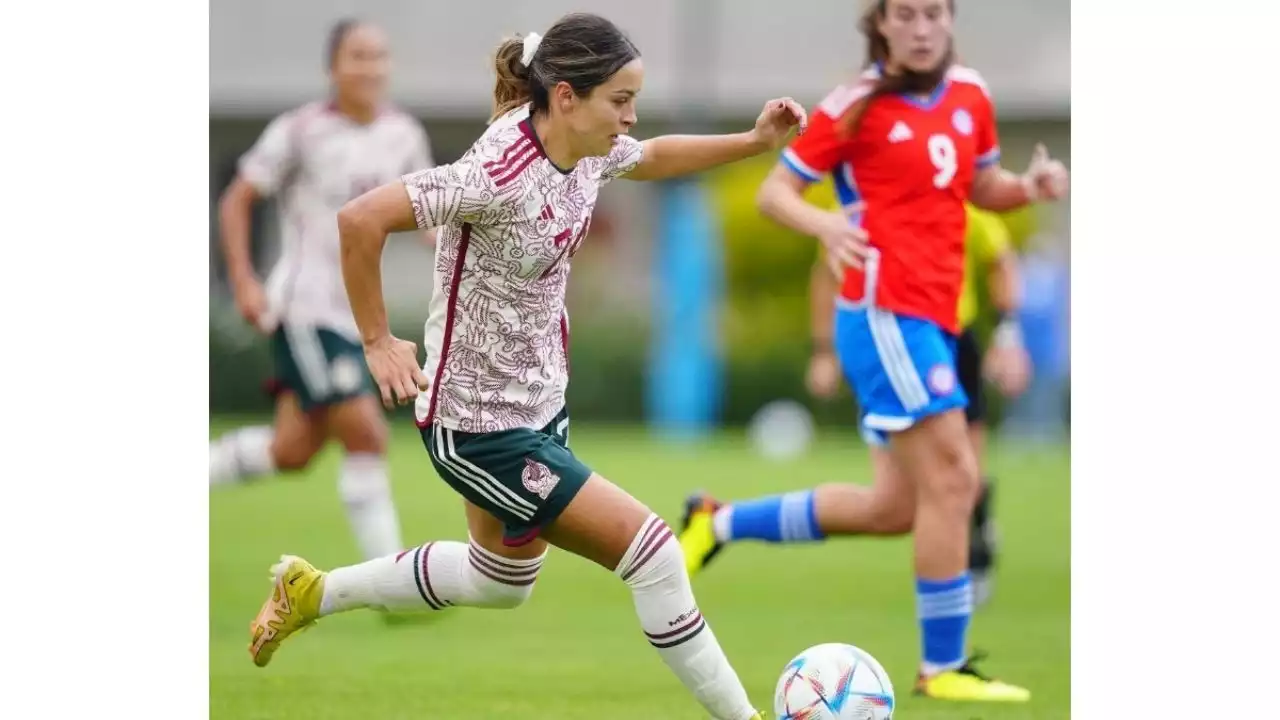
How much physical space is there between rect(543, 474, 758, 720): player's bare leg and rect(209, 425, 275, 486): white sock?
3578mm

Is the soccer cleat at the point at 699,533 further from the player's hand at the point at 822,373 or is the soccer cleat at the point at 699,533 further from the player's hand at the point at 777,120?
the player's hand at the point at 777,120

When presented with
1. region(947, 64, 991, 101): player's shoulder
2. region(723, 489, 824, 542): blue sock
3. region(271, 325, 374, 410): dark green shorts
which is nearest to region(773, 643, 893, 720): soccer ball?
region(723, 489, 824, 542): blue sock

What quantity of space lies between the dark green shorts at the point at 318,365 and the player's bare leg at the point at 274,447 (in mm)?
111

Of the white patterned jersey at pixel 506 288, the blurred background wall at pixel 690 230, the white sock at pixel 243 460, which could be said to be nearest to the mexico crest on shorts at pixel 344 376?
the white sock at pixel 243 460

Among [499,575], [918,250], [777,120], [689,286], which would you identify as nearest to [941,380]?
[918,250]

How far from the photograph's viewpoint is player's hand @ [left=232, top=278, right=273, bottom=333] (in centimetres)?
739

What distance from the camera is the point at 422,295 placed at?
18906 mm

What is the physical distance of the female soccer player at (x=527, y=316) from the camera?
4.05 m

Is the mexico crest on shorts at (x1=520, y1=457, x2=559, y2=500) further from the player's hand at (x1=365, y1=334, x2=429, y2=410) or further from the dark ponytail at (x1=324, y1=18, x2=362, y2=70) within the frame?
the dark ponytail at (x1=324, y1=18, x2=362, y2=70)

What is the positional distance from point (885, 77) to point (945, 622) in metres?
1.60

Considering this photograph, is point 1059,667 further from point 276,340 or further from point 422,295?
point 422,295

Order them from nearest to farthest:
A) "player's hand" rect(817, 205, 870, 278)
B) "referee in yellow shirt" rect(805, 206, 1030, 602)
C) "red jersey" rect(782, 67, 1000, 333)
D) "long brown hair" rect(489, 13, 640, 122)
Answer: "long brown hair" rect(489, 13, 640, 122) < "player's hand" rect(817, 205, 870, 278) < "red jersey" rect(782, 67, 1000, 333) < "referee in yellow shirt" rect(805, 206, 1030, 602)

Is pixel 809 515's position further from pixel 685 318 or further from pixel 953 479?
pixel 685 318
